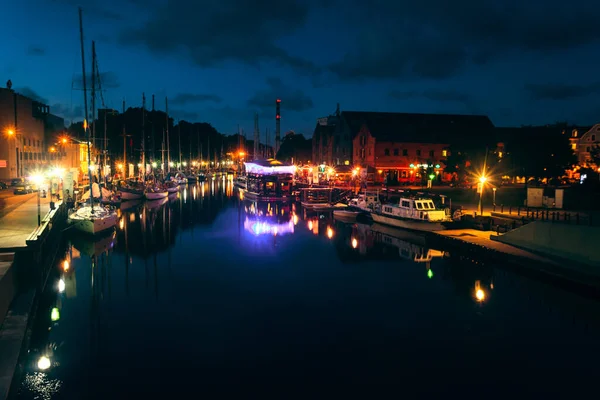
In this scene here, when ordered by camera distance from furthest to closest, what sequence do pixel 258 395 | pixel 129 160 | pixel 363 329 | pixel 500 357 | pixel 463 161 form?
pixel 129 160
pixel 463 161
pixel 363 329
pixel 500 357
pixel 258 395

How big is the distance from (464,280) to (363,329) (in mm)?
9381

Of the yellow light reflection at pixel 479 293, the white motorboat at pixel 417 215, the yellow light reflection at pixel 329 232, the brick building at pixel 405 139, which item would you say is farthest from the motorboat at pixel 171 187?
the yellow light reflection at pixel 479 293

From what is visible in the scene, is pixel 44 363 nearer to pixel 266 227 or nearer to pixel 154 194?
pixel 266 227

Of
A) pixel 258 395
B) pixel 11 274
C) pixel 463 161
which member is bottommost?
pixel 258 395

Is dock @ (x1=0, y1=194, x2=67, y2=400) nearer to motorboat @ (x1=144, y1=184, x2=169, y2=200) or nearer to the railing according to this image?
the railing

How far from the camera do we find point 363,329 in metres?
18.2

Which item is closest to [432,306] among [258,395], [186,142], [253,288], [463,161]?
[253,288]

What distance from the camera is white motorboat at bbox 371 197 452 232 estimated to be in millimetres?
36500

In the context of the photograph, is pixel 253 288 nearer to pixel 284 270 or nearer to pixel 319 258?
pixel 284 270

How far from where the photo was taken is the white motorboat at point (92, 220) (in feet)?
122

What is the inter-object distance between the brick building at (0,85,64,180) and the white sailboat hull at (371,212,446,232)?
150 feet

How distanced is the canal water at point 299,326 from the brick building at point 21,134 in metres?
43.4

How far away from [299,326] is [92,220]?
978 inches

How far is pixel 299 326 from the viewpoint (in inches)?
725
